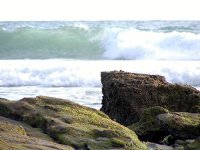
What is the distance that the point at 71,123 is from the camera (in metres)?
5.02

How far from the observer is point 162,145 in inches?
219

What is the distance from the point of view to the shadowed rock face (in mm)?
6953

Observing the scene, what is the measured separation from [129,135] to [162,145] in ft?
2.82

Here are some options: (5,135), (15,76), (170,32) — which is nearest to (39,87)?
(15,76)

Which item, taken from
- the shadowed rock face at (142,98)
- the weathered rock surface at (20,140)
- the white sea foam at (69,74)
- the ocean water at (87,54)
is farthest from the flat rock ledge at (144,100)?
the white sea foam at (69,74)

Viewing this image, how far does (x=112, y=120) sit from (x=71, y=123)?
2.02ft

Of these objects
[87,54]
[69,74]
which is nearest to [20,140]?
[69,74]

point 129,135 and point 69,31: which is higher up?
point 69,31

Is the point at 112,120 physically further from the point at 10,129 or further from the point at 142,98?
the point at 142,98

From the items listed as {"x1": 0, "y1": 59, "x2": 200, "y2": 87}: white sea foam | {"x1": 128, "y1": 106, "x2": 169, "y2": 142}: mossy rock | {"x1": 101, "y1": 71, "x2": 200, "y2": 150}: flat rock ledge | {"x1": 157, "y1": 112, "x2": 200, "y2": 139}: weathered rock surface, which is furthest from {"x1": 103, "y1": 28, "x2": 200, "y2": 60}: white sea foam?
{"x1": 157, "y1": 112, "x2": 200, "y2": 139}: weathered rock surface

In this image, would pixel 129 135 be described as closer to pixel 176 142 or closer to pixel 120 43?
pixel 176 142

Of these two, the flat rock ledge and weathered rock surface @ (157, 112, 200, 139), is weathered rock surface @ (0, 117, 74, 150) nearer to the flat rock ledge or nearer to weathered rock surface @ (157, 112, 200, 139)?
weathered rock surface @ (157, 112, 200, 139)

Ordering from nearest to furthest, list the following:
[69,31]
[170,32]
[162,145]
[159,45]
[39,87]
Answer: [162,145], [39,87], [159,45], [170,32], [69,31]

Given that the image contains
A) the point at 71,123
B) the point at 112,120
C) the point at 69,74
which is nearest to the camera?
the point at 71,123
